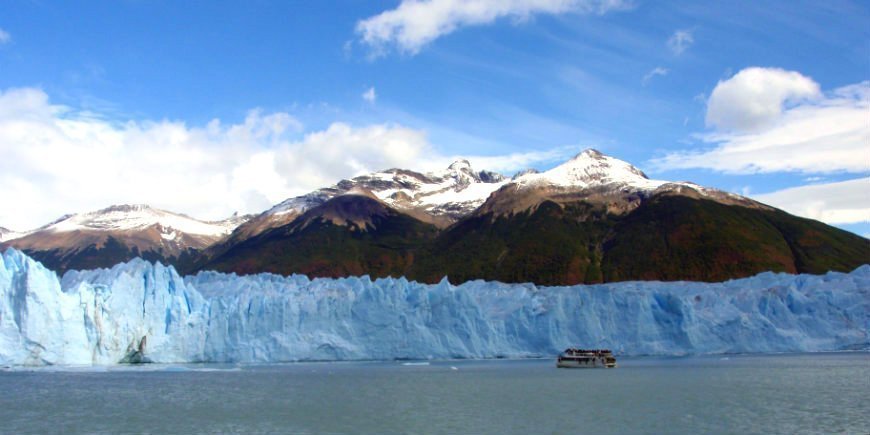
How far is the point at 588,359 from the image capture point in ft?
165

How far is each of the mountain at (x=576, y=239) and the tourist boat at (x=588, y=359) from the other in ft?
205

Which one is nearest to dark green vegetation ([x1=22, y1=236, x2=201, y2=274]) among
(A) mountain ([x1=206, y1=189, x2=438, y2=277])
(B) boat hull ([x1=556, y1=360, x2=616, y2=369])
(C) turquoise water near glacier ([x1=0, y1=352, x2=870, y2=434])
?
(A) mountain ([x1=206, y1=189, x2=438, y2=277])

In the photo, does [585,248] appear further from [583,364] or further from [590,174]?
[583,364]

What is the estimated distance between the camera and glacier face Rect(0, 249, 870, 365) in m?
48.5

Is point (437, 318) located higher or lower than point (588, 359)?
higher

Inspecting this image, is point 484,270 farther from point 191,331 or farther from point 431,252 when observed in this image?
point 191,331

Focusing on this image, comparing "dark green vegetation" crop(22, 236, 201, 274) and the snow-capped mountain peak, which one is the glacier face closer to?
the snow-capped mountain peak

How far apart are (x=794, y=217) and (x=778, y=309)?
82702mm

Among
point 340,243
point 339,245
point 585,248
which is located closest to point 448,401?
point 585,248

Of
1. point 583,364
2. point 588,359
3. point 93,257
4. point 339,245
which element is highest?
point 93,257

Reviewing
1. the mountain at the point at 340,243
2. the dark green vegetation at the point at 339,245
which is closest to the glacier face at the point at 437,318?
the dark green vegetation at the point at 339,245

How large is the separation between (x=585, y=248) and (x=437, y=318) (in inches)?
3063

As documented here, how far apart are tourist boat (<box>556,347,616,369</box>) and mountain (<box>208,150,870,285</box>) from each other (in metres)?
62.6

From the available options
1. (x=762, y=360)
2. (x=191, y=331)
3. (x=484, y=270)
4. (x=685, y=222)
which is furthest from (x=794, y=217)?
(x=191, y=331)
